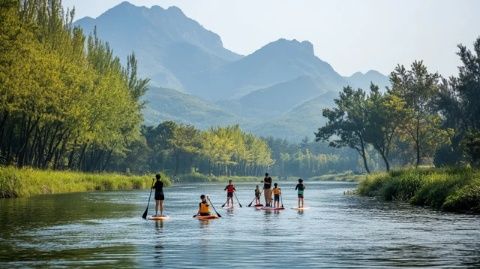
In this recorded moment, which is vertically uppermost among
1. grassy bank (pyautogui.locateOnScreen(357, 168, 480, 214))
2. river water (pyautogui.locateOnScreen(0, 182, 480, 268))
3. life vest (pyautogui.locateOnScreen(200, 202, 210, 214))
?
grassy bank (pyautogui.locateOnScreen(357, 168, 480, 214))

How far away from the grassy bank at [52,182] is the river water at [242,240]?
1805 cm

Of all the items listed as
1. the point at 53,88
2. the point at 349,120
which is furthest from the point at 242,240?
the point at 349,120

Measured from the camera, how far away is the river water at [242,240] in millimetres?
20688

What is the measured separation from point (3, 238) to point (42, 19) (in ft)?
181

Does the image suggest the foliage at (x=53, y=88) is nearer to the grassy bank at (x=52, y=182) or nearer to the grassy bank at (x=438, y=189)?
the grassy bank at (x=52, y=182)

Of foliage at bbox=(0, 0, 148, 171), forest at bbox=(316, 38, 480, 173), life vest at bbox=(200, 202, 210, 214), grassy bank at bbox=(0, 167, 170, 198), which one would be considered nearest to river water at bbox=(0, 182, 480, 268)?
life vest at bbox=(200, 202, 210, 214)

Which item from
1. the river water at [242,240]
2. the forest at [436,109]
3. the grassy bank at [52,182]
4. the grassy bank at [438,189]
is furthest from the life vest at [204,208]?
the forest at [436,109]

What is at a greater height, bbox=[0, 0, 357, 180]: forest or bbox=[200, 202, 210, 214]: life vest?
bbox=[0, 0, 357, 180]: forest

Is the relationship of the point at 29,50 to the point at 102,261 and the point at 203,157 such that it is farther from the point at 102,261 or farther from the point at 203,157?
the point at 203,157

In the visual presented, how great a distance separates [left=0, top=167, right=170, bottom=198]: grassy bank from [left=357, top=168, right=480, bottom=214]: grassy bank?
3158 centimetres

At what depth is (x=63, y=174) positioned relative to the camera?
77500 mm

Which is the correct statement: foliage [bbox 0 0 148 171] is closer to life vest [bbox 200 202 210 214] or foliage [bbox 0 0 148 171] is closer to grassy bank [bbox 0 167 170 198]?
grassy bank [bbox 0 167 170 198]

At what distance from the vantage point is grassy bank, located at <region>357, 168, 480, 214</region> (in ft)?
134

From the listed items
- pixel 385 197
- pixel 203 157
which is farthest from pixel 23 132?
pixel 203 157
